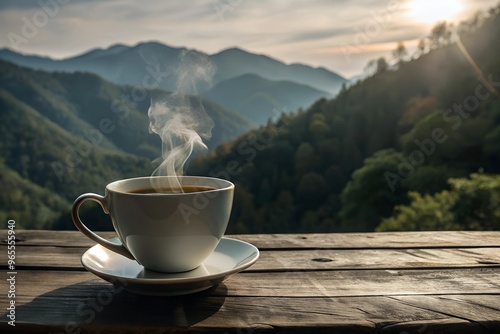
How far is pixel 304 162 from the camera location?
78.8ft

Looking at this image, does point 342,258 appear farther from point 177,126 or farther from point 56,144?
point 56,144

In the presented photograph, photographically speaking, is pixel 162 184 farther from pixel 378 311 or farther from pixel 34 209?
pixel 34 209

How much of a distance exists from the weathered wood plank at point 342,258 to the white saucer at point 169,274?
6 cm

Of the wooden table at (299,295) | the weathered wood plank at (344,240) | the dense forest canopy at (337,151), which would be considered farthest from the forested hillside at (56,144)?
the wooden table at (299,295)

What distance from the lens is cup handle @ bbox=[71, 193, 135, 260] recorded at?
752 mm

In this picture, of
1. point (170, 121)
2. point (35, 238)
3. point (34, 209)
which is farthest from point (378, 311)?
point (34, 209)

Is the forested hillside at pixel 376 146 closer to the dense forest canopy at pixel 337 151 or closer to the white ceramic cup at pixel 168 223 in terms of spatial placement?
the dense forest canopy at pixel 337 151

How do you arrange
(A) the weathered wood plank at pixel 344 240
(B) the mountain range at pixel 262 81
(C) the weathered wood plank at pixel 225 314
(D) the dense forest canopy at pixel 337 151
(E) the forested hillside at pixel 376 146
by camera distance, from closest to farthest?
1. (C) the weathered wood plank at pixel 225 314
2. (A) the weathered wood plank at pixel 344 240
3. (D) the dense forest canopy at pixel 337 151
4. (E) the forested hillside at pixel 376 146
5. (B) the mountain range at pixel 262 81

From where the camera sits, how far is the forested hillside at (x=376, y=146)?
18.4m

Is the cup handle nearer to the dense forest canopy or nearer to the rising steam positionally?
the rising steam

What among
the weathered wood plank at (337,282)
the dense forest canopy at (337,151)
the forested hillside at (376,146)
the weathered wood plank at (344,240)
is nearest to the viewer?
the weathered wood plank at (337,282)

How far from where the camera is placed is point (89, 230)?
772 millimetres

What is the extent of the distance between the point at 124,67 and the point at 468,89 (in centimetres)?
2118

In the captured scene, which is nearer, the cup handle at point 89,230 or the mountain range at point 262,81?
the cup handle at point 89,230
